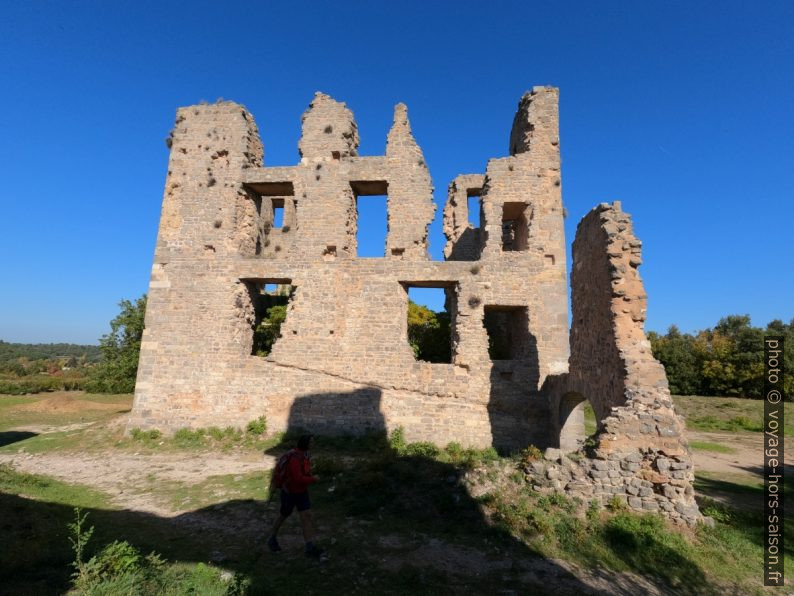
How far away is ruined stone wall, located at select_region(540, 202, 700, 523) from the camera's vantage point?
235 inches

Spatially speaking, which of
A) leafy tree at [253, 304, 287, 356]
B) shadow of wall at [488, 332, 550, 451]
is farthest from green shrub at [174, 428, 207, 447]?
shadow of wall at [488, 332, 550, 451]

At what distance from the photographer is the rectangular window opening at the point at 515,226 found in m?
12.0

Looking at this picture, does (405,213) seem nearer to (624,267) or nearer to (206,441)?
(624,267)

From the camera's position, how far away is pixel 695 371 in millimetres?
28812

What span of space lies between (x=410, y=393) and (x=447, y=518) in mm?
5209

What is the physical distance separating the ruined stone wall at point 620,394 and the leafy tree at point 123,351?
20824mm

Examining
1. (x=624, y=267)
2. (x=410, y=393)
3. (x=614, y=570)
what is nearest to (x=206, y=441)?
(x=410, y=393)

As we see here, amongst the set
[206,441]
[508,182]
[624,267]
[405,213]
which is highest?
[508,182]

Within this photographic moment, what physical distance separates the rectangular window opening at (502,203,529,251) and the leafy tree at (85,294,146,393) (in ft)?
61.8

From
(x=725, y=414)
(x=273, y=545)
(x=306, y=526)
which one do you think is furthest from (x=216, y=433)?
(x=725, y=414)

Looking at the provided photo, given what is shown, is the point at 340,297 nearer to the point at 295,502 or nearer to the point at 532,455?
the point at 532,455

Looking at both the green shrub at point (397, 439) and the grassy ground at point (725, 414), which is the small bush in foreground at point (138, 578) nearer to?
the green shrub at point (397, 439)

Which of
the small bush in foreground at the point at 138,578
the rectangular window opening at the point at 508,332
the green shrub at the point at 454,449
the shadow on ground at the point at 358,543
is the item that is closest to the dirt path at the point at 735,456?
the rectangular window opening at the point at 508,332

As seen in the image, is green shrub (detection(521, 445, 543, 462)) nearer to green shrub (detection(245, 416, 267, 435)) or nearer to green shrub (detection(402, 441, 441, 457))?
green shrub (detection(402, 441, 441, 457))
